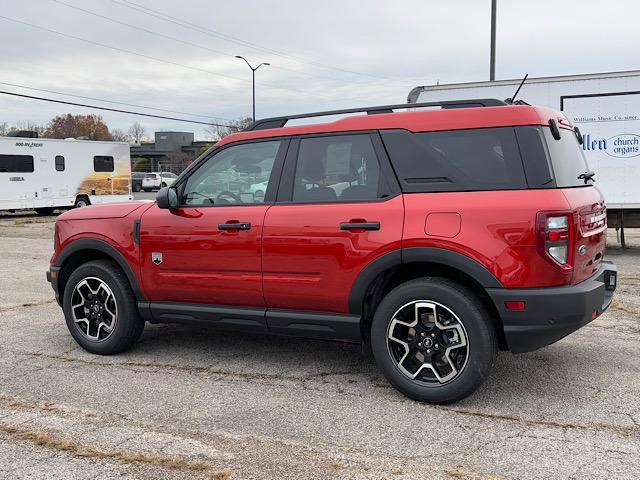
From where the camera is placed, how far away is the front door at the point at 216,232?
4.49m

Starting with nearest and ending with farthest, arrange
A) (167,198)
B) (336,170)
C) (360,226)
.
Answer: (360,226) → (336,170) → (167,198)

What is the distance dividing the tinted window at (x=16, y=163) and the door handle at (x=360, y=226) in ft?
65.0

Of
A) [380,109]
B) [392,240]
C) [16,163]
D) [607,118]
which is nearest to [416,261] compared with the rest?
[392,240]

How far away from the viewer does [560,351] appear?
5.13m

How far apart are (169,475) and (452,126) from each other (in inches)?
107

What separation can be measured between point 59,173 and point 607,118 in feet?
61.6

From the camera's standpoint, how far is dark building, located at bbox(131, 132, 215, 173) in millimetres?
79562

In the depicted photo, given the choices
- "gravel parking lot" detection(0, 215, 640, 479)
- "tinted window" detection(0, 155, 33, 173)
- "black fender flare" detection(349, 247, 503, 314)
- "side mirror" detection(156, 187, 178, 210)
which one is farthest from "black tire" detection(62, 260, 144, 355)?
"tinted window" detection(0, 155, 33, 173)

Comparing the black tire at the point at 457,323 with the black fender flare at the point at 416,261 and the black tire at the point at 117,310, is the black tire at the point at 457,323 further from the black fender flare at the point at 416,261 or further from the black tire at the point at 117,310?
the black tire at the point at 117,310

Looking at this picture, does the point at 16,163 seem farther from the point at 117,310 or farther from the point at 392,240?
the point at 392,240

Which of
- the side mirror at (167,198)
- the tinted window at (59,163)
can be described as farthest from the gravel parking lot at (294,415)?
the tinted window at (59,163)

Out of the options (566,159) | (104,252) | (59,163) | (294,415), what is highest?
(59,163)

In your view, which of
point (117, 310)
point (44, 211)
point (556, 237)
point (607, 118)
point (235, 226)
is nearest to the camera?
point (556, 237)

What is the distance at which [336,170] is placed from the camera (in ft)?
14.3
